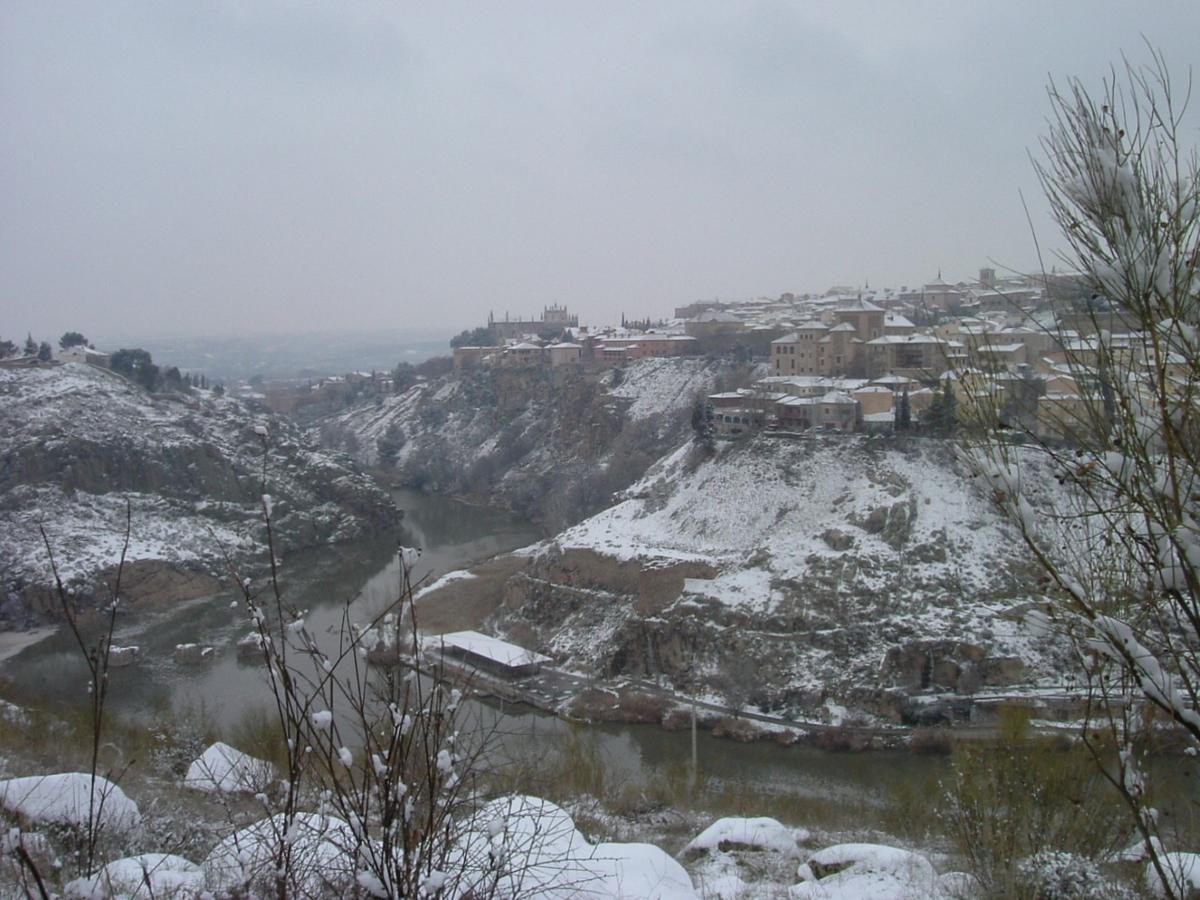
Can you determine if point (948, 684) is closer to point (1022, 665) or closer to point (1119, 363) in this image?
point (1022, 665)

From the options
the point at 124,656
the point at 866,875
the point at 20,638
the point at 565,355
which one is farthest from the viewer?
the point at 565,355

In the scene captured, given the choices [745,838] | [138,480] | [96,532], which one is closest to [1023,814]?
[745,838]

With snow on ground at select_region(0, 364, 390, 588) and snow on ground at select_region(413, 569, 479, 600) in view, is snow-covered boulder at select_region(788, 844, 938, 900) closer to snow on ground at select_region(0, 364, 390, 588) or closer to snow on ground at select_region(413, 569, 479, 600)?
snow on ground at select_region(413, 569, 479, 600)

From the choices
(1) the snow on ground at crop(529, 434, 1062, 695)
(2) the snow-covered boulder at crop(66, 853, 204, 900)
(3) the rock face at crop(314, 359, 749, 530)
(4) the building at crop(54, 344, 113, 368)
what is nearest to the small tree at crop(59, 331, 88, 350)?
(4) the building at crop(54, 344, 113, 368)

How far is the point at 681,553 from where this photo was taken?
1761cm

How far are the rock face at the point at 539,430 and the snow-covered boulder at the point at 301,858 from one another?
23.0 meters

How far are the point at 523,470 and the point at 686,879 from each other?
28.9 m

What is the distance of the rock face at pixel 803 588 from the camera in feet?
45.0

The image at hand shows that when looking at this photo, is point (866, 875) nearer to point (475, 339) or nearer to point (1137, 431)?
point (1137, 431)

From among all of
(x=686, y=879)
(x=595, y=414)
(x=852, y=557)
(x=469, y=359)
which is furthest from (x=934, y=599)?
(x=469, y=359)

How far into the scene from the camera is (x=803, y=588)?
51.0ft

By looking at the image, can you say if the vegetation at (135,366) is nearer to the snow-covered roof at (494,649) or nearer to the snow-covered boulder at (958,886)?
the snow-covered roof at (494,649)

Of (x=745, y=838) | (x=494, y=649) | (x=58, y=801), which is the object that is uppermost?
(x=58, y=801)

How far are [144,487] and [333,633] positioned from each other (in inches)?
747
